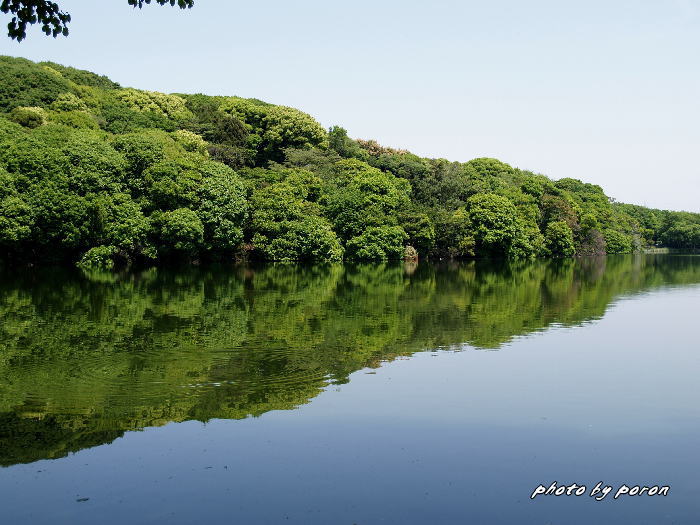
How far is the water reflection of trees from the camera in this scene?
10.8 metres

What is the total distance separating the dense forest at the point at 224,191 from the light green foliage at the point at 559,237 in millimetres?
178

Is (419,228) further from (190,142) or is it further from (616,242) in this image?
(616,242)

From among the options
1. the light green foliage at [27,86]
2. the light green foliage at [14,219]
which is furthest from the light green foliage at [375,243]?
the light green foliage at [27,86]

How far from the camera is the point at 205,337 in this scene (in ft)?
57.7

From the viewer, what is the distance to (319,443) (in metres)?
9.27

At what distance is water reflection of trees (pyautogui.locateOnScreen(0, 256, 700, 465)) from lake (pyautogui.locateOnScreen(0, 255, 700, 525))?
8cm

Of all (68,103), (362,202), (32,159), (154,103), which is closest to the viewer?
(32,159)

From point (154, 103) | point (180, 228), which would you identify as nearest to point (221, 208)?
point (180, 228)

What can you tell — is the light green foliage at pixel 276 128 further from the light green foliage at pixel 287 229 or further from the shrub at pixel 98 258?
the shrub at pixel 98 258

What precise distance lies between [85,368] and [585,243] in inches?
3318

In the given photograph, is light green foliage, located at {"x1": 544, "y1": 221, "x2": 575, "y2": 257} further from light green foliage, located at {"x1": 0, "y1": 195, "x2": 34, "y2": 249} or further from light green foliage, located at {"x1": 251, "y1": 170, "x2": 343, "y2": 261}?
light green foliage, located at {"x1": 0, "y1": 195, "x2": 34, "y2": 249}

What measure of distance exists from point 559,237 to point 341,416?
74.5 meters

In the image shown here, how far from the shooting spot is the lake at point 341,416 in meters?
7.39

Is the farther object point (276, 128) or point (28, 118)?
point (276, 128)
